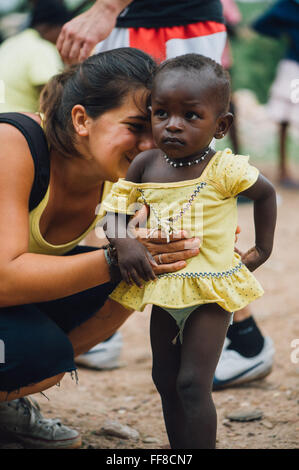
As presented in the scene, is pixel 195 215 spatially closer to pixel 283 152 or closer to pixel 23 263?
pixel 23 263

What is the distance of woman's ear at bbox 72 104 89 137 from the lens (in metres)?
2.06

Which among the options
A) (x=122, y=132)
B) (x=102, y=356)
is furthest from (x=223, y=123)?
(x=102, y=356)

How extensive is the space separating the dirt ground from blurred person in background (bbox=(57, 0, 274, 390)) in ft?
0.39

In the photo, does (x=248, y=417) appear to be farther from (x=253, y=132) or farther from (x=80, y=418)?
(x=253, y=132)

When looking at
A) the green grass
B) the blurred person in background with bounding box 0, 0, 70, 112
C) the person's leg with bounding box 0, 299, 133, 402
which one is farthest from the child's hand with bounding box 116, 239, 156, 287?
the green grass

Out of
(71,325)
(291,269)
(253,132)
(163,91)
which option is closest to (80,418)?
(71,325)

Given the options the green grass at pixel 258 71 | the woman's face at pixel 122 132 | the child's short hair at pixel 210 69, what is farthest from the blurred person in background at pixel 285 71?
the child's short hair at pixel 210 69

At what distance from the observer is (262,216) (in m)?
1.78

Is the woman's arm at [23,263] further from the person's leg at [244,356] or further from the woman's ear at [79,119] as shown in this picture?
the person's leg at [244,356]

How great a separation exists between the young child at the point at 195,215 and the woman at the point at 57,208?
2.4 inches

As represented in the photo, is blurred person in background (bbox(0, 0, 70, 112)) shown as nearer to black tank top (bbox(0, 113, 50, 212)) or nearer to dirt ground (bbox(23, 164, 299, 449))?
black tank top (bbox(0, 113, 50, 212))

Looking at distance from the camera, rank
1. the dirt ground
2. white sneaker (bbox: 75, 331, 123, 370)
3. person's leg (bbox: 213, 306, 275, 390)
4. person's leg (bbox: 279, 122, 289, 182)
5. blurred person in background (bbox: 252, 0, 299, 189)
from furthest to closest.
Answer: person's leg (bbox: 279, 122, 289, 182)
blurred person in background (bbox: 252, 0, 299, 189)
white sneaker (bbox: 75, 331, 123, 370)
person's leg (bbox: 213, 306, 275, 390)
the dirt ground

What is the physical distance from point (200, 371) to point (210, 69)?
32.9 inches

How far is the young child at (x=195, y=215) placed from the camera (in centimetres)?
170
